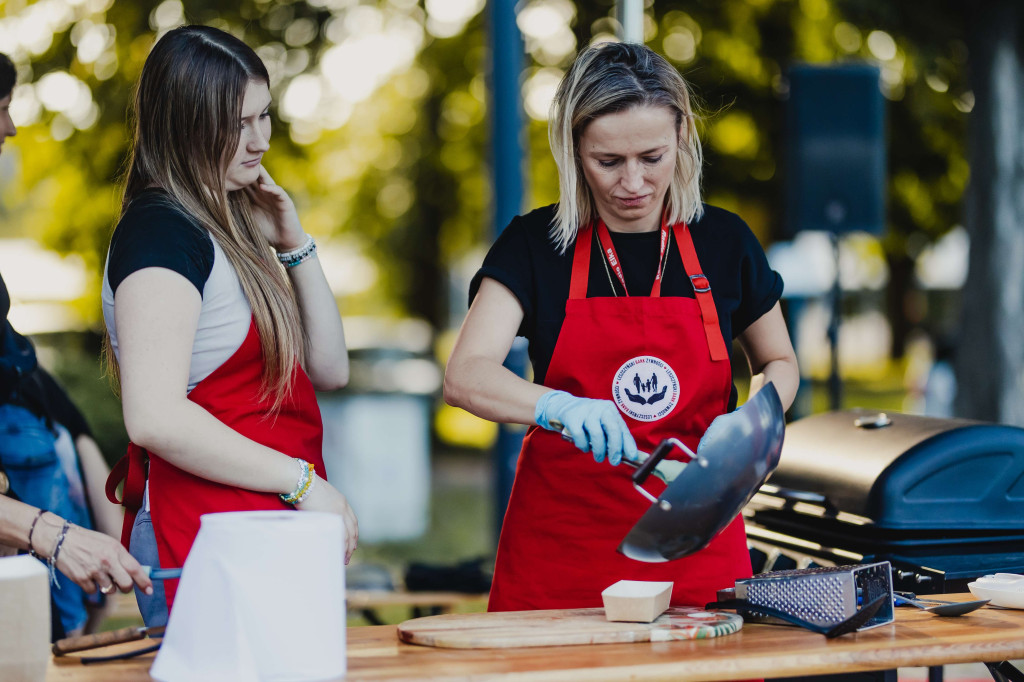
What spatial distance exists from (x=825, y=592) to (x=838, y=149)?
12.6ft

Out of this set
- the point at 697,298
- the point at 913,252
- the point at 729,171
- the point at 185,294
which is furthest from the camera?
the point at 913,252

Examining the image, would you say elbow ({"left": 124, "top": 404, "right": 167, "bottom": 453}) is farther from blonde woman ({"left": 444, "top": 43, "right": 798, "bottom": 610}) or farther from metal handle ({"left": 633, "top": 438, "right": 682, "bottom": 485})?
metal handle ({"left": 633, "top": 438, "right": 682, "bottom": 485})

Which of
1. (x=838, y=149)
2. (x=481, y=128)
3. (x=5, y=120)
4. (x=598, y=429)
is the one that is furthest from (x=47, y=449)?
(x=481, y=128)

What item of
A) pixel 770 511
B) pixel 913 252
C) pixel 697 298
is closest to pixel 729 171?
pixel 913 252

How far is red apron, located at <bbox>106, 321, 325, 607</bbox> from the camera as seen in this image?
166 centimetres

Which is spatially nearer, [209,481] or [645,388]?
[209,481]

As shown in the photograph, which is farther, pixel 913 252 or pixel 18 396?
pixel 913 252

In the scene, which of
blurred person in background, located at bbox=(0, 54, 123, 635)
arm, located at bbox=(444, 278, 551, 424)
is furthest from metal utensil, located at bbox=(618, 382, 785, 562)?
blurred person in background, located at bbox=(0, 54, 123, 635)

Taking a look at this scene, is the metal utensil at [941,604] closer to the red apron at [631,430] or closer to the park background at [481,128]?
the red apron at [631,430]

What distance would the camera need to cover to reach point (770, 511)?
2742mm

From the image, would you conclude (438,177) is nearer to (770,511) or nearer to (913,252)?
(913,252)

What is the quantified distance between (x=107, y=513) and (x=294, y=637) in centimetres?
159

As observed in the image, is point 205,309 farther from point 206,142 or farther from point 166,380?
point 206,142

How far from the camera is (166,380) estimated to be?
4.97 ft
